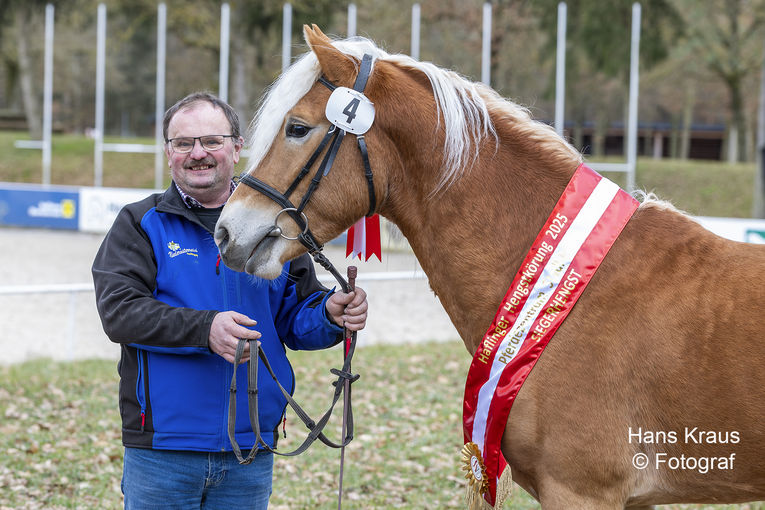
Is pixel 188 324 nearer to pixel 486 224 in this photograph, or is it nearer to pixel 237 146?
pixel 237 146

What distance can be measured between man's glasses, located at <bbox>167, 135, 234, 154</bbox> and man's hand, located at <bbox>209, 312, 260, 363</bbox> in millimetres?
677

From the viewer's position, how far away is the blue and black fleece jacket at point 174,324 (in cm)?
274

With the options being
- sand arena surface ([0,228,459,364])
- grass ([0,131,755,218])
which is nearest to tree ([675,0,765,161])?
grass ([0,131,755,218])

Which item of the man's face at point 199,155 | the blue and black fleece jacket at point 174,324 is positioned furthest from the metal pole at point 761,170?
the man's face at point 199,155

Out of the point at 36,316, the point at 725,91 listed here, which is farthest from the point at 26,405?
the point at 725,91

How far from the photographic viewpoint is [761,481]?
101 inches

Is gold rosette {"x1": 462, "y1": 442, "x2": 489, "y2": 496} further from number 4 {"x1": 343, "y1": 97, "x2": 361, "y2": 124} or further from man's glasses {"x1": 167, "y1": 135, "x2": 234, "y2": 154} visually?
man's glasses {"x1": 167, "y1": 135, "x2": 234, "y2": 154}

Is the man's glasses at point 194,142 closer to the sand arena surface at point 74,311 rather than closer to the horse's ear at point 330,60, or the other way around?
the horse's ear at point 330,60

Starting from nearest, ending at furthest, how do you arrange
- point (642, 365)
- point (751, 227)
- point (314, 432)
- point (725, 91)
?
point (642, 365), point (314, 432), point (751, 227), point (725, 91)

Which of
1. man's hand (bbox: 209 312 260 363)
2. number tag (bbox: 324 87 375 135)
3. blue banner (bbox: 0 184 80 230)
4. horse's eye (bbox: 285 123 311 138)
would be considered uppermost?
number tag (bbox: 324 87 375 135)

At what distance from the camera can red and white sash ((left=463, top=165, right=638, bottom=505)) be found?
104 inches

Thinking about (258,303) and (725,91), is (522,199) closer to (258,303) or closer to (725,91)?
(258,303)

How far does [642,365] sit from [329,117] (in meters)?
1.37

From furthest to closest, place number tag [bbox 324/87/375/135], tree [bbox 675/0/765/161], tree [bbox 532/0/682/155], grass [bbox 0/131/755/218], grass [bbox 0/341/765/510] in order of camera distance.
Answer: tree [bbox 675/0/765/161], tree [bbox 532/0/682/155], grass [bbox 0/131/755/218], grass [bbox 0/341/765/510], number tag [bbox 324/87/375/135]
